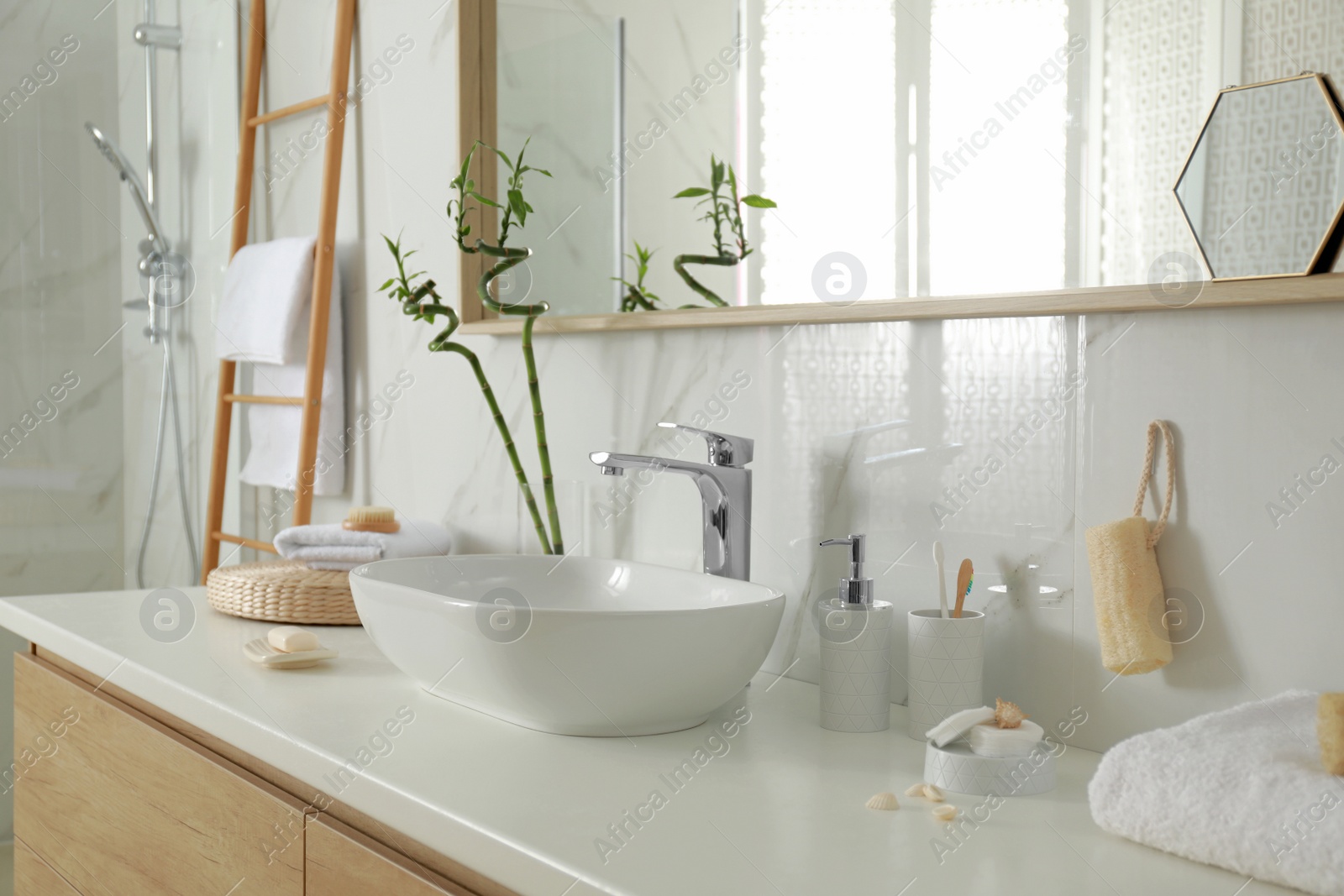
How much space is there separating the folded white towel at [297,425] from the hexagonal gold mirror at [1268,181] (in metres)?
1.40

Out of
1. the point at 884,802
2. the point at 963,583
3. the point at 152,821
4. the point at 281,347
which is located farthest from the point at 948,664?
the point at 281,347

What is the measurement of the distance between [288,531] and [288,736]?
657 millimetres

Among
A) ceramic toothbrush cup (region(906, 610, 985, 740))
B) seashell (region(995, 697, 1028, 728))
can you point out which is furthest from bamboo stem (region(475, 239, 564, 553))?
seashell (region(995, 697, 1028, 728))

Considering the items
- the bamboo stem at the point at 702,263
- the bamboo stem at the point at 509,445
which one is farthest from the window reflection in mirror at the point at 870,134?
the bamboo stem at the point at 509,445

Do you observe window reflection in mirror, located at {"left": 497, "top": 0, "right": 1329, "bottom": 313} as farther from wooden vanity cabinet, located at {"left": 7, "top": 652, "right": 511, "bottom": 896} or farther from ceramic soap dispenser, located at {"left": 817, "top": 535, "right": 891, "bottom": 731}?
wooden vanity cabinet, located at {"left": 7, "top": 652, "right": 511, "bottom": 896}

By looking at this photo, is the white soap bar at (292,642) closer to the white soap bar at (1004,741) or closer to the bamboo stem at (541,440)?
the bamboo stem at (541,440)

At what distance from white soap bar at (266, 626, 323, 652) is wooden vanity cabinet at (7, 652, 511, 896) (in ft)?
0.41

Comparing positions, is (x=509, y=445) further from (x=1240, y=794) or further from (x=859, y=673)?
(x=1240, y=794)

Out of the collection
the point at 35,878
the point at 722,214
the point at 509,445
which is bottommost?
the point at 35,878

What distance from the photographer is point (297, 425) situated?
2000 mm

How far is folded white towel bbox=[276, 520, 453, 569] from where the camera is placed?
60.7 inches

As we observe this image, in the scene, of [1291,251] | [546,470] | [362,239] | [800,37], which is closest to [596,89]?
[800,37]

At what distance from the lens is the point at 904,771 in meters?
Answer: 0.91

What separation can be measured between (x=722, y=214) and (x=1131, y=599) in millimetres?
620
